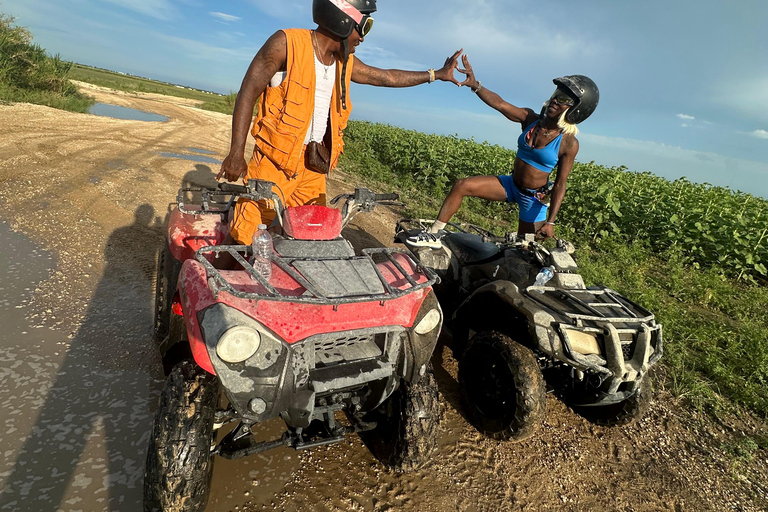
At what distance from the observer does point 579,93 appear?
3.86 meters

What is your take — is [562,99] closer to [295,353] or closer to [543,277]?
[543,277]

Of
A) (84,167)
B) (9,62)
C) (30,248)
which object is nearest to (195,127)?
(9,62)

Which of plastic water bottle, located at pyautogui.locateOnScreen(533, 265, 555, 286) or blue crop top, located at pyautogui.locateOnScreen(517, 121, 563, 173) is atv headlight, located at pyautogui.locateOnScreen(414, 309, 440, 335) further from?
blue crop top, located at pyautogui.locateOnScreen(517, 121, 563, 173)

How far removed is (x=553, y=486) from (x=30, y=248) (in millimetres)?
5764

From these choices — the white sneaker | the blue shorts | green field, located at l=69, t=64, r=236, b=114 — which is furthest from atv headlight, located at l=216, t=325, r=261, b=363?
green field, located at l=69, t=64, r=236, b=114

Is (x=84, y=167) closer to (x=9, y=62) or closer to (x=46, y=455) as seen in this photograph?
(x=46, y=455)

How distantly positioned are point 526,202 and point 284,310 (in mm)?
3516

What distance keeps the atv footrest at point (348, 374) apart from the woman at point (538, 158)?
2.08m

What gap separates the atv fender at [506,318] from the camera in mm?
2805

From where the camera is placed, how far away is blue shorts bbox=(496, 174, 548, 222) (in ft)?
15.5

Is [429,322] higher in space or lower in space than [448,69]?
lower

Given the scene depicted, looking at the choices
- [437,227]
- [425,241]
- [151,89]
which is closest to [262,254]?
[425,241]

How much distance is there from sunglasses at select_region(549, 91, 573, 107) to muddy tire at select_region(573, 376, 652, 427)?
8.14 ft

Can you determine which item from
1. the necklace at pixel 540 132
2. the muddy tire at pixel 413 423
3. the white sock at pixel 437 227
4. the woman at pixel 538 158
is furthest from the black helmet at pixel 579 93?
the muddy tire at pixel 413 423
